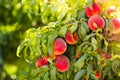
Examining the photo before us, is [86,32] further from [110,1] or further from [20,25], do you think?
[20,25]

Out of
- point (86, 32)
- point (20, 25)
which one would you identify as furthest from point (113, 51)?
point (20, 25)

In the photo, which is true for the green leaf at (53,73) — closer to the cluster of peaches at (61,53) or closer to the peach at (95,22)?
the cluster of peaches at (61,53)

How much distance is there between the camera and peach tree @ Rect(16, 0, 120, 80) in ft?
5.21

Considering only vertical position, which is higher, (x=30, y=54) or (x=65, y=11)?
(x=65, y=11)

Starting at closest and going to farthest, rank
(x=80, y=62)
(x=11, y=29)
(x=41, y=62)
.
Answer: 1. (x=80, y=62)
2. (x=41, y=62)
3. (x=11, y=29)

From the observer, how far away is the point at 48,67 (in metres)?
1.63

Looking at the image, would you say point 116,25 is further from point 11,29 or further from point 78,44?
point 11,29

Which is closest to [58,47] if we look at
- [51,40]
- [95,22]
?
[51,40]

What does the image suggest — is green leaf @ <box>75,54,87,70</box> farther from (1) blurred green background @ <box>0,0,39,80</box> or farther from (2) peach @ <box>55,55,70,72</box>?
(1) blurred green background @ <box>0,0,39,80</box>

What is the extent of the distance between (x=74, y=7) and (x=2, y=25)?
6.51ft

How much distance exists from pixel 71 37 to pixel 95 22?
11 cm

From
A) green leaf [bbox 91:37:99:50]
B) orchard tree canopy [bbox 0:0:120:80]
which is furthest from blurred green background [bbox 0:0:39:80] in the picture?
green leaf [bbox 91:37:99:50]

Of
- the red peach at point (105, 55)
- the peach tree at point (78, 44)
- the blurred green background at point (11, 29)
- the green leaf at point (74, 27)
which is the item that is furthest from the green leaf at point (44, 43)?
the blurred green background at point (11, 29)

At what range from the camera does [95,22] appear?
5.23 ft
